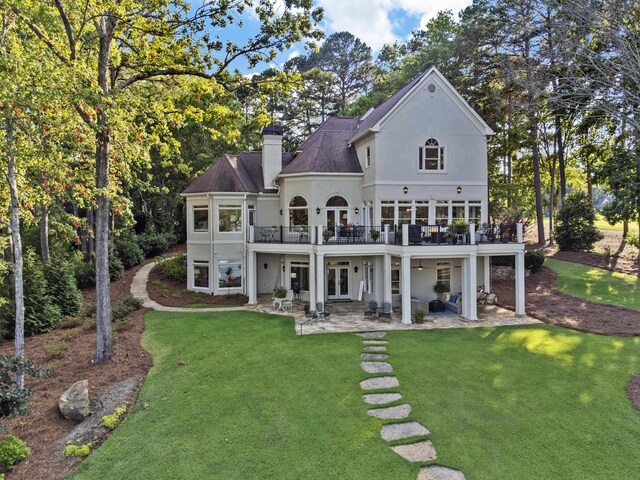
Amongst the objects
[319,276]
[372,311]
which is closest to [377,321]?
[372,311]

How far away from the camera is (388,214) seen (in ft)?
57.8

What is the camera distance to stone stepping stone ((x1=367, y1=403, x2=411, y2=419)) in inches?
311

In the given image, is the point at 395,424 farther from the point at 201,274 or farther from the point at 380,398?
the point at 201,274

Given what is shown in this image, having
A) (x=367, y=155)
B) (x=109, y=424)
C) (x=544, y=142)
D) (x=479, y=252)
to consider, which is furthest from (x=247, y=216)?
(x=544, y=142)

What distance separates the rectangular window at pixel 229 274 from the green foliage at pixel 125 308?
13.7 ft

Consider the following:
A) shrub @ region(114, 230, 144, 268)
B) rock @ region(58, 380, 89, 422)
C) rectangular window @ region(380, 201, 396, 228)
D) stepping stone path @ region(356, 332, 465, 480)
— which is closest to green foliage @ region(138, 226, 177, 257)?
shrub @ region(114, 230, 144, 268)

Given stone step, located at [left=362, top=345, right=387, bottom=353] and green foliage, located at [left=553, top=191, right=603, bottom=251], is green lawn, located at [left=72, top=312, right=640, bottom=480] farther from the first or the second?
green foliage, located at [left=553, top=191, right=603, bottom=251]

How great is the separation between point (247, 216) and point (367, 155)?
7.31 meters

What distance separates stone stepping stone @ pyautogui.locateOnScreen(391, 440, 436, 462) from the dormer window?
43.3ft

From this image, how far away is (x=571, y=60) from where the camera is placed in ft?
62.9

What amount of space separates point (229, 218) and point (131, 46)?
10074mm

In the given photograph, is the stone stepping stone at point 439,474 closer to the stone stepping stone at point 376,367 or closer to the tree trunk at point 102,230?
the stone stepping stone at point 376,367

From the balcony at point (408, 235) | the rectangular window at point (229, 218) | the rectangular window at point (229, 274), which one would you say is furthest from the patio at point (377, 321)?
the rectangular window at point (229, 218)

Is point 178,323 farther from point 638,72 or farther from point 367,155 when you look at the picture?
point 638,72
